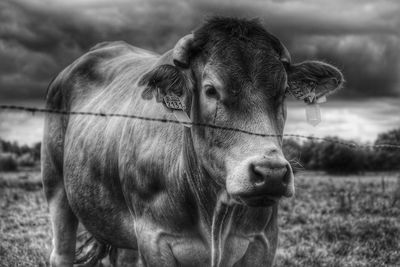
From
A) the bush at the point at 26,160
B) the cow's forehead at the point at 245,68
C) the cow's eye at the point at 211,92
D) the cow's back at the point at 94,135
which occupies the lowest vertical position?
the bush at the point at 26,160

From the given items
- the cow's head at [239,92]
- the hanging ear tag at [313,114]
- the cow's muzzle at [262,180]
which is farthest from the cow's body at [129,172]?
the hanging ear tag at [313,114]

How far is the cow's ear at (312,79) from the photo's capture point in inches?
161

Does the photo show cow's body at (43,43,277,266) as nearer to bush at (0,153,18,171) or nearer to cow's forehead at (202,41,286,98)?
cow's forehead at (202,41,286,98)

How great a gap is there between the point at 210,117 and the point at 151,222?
0.97m

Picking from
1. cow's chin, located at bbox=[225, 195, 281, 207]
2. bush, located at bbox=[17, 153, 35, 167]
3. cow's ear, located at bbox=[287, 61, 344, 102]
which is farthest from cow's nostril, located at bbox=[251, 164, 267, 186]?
bush, located at bbox=[17, 153, 35, 167]

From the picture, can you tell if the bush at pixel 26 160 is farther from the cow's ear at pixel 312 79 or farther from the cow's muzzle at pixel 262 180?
the cow's muzzle at pixel 262 180

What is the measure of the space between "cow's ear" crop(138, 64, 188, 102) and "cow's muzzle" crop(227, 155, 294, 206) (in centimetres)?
83

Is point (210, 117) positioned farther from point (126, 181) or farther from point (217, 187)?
point (126, 181)

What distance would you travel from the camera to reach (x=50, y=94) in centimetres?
666

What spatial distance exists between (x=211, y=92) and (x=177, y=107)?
0.33 m

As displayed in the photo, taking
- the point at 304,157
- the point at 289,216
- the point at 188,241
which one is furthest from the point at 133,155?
the point at 304,157

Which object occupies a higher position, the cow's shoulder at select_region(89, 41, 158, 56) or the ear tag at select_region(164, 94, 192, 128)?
the ear tag at select_region(164, 94, 192, 128)

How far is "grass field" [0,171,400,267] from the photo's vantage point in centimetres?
675

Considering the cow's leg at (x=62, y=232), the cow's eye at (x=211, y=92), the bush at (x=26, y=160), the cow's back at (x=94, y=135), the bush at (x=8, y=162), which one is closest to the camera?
the cow's eye at (x=211, y=92)
